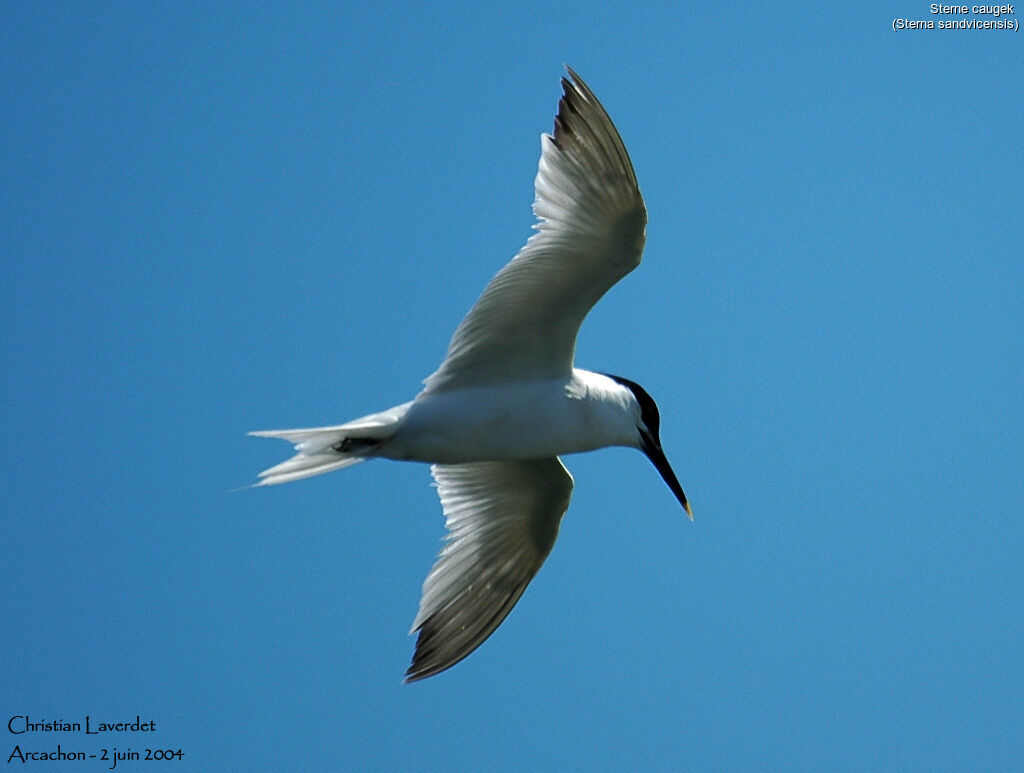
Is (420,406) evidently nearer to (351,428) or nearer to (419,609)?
(351,428)

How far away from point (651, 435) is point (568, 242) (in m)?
1.27

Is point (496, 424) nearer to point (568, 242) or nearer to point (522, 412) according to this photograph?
point (522, 412)

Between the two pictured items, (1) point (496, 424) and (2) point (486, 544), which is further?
(2) point (486, 544)

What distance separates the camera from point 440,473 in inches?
283

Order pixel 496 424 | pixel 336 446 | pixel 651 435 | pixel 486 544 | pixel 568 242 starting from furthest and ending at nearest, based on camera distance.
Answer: pixel 486 544
pixel 651 435
pixel 496 424
pixel 336 446
pixel 568 242

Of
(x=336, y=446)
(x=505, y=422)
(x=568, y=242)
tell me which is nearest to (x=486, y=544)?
(x=505, y=422)

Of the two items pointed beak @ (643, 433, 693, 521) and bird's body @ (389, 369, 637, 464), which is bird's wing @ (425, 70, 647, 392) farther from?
pointed beak @ (643, 433, 693, 521)

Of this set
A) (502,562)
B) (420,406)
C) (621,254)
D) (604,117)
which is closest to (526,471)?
(502,562)

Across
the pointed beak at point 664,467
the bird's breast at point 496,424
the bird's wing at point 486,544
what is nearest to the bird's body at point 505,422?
the bird's breast at point 496,424

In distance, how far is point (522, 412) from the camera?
20.3 ft

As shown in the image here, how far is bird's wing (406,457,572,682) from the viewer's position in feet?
22.7

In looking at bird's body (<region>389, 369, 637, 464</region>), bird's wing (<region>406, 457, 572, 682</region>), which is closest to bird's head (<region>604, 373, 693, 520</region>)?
bird's body (<region>389, 369, 637, 464</region>)

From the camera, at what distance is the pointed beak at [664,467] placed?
6.75m

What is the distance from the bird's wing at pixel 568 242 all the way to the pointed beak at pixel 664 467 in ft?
2.91
